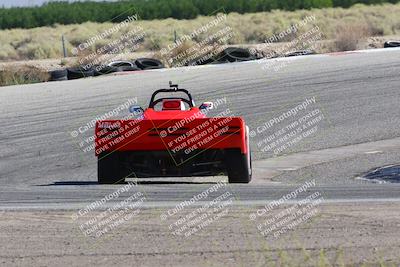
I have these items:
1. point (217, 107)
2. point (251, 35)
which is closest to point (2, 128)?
point (217, 107)

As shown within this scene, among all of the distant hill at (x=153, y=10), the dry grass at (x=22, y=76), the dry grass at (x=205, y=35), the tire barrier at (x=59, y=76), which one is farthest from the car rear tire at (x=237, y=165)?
the distant hill at (x=153, y=10)

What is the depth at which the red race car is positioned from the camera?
1462cm

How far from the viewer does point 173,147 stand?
14.8 m

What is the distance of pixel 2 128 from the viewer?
79.0ft

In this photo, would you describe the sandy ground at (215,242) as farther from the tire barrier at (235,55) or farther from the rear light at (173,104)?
the tire barrier at (235,55)

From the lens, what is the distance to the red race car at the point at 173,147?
48.0 feet

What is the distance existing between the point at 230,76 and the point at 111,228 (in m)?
20.3

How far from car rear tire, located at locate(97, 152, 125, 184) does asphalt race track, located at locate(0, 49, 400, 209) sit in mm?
306
